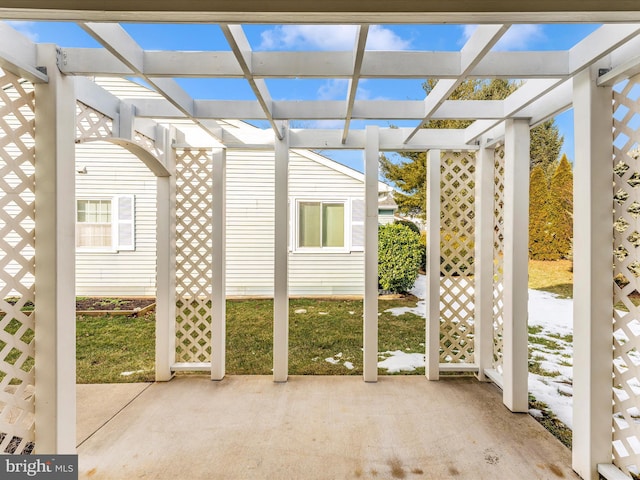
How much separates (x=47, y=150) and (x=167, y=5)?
1324 millimetres

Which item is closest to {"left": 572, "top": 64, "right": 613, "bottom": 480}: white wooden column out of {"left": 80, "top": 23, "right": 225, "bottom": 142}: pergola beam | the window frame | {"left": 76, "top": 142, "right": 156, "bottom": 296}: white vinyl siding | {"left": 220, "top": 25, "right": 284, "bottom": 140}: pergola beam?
{"left": 220, "top": 25, "right": 284, "bottom": 140}: pergola beam

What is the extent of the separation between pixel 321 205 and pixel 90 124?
17.2ft

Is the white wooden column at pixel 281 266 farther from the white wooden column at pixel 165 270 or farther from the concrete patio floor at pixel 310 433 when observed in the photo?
the white wooden column at pixel 165 270

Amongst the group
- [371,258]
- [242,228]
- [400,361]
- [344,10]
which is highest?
[344,10]

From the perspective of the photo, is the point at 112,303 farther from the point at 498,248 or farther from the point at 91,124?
the point at 498,248

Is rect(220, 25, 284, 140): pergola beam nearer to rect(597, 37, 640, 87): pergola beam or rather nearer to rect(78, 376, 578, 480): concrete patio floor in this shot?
rect(597, 37, 640, 87): pergola beam

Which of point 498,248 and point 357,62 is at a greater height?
point 357,62

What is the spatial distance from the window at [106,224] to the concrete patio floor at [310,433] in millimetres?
4545

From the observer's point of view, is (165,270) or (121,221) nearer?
(165,270)

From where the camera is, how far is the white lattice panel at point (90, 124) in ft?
7.64

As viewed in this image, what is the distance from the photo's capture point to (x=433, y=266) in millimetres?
3604

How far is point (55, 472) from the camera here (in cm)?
191

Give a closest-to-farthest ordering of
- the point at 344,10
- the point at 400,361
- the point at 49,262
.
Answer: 1. the point at 344,10
2. the point at 49,262
3. the point at 400,361

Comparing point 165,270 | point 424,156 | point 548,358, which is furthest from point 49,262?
point 424,156
